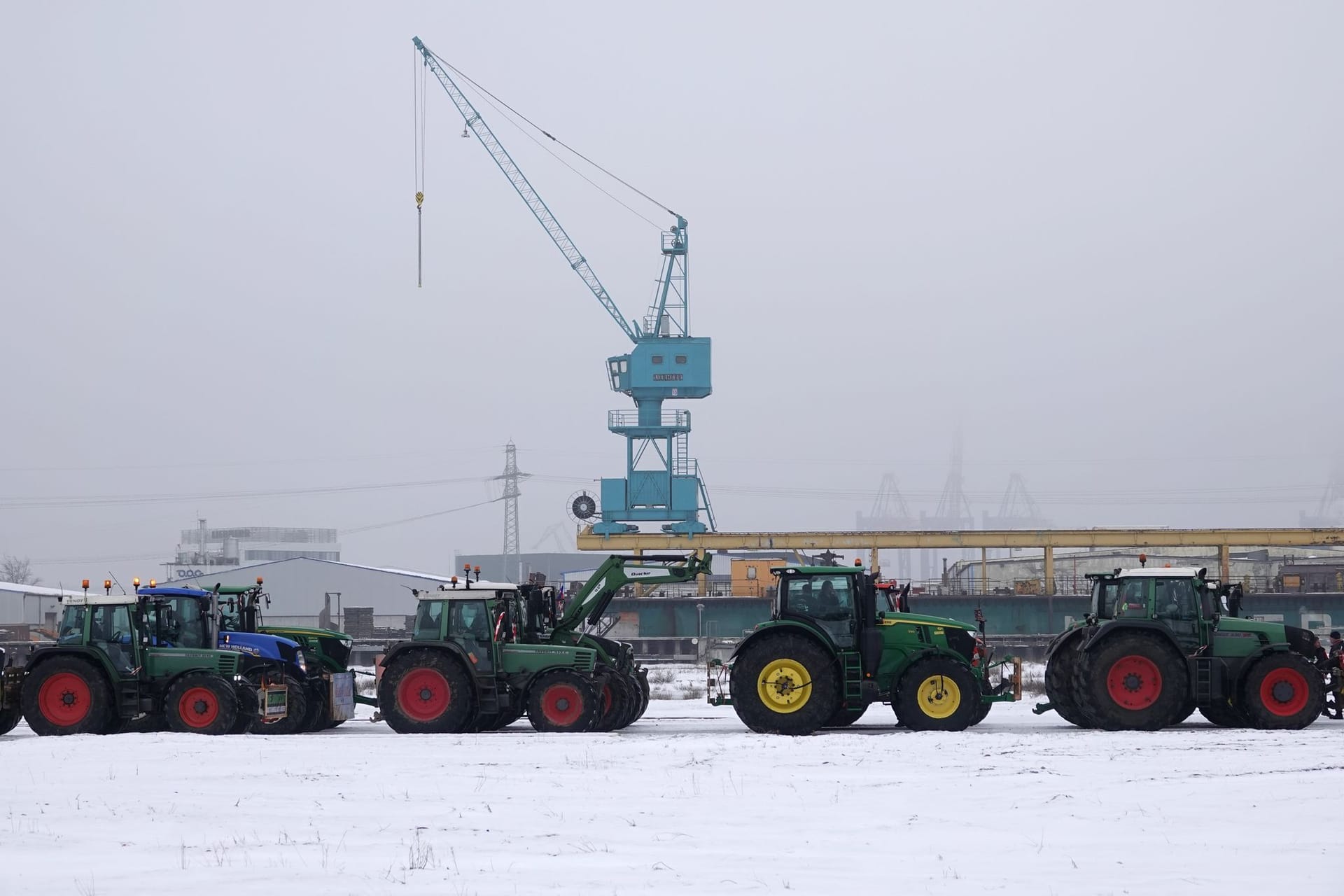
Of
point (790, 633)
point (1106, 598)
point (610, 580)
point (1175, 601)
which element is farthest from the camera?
point (610, 580)

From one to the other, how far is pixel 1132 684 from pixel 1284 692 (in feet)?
6.66

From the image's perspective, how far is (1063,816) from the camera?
12172 millimetres

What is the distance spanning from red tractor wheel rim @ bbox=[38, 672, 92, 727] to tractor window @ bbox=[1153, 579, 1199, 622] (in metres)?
15.4

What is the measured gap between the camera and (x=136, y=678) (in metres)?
21.2

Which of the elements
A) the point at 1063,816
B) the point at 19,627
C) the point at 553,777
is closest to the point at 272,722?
the point at 553,777

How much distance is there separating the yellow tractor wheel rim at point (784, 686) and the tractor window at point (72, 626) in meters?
10.2

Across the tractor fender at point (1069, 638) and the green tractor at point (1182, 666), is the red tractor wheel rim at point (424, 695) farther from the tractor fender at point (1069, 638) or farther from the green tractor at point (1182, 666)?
the green tractor at point (1182, 666)

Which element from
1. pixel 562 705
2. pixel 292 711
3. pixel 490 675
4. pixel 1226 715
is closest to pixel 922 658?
pixel 1226 715

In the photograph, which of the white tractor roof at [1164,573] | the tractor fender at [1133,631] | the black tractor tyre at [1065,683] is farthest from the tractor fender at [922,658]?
the white tractor roof at [1164,573]

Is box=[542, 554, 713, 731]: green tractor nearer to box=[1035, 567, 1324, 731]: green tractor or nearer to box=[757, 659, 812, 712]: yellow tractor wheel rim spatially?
box=[757, 659, 812, 712]: yellow tractor wheel rim

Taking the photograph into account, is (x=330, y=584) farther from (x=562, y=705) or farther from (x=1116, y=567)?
(x=562, y=705)

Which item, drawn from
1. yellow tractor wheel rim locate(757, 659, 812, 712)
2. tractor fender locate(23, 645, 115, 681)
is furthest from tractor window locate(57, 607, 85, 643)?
yellow tractor wheel rim locate(757, 659, 812, 712)

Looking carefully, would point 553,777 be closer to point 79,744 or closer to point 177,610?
point 79,744

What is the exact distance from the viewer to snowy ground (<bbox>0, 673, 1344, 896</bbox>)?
9.91 metres
